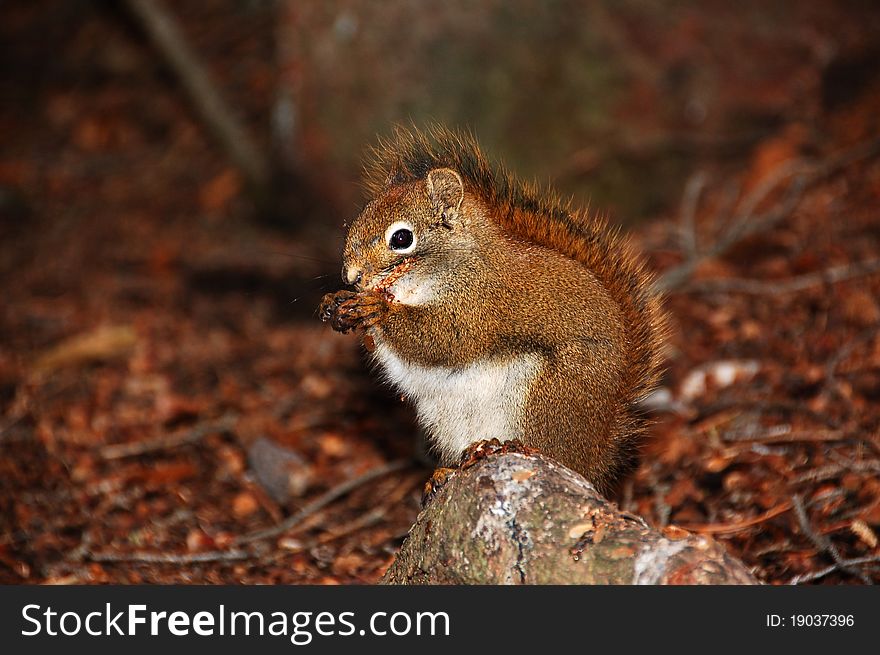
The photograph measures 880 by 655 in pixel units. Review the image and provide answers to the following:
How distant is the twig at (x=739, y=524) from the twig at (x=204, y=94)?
3.85 m

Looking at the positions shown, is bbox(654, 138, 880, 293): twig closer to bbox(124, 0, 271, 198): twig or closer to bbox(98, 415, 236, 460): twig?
bbox(98, 415, 236, 460): twig

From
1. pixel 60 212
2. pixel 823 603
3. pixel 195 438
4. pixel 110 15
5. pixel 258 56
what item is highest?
pixel 110 15

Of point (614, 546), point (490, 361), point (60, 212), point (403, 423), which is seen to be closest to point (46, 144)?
point (60, 212)

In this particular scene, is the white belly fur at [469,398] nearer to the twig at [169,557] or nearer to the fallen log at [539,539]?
the fallen log at [539,539]

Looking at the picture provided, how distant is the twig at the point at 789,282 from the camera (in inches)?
181

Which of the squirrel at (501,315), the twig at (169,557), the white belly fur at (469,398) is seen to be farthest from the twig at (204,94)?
the white belly fur at (469,398)

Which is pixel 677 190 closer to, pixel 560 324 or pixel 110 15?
pixel 560 324

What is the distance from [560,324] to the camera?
2.81 metres

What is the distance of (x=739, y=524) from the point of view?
3281 millimetres

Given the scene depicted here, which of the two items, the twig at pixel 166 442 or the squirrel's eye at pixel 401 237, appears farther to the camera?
the twig at pixel 166 442

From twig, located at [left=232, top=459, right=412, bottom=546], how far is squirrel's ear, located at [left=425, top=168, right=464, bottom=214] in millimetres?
1475

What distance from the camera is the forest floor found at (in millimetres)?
3510

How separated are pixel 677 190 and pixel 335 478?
2802 millimetres

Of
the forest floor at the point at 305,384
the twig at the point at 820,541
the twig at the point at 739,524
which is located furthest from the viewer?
the forest floor at the point at 305,384
